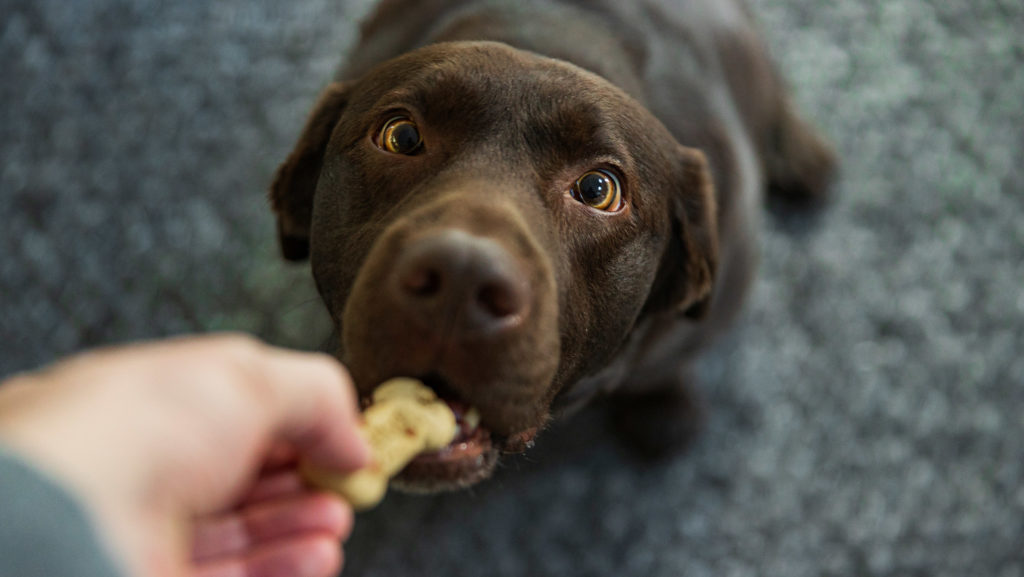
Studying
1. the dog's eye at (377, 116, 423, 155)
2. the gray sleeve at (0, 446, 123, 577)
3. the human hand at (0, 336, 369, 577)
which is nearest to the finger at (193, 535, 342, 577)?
the human hand at (0, 336, 369, 577)

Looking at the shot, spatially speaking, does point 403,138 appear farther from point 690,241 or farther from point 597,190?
point 690,241

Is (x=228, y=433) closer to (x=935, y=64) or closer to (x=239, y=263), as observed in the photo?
(x=239, y=263)

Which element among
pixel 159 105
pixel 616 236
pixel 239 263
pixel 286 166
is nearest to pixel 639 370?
pixel 616 236

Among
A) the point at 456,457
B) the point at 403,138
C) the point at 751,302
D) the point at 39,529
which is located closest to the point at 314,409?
the point at 39,529

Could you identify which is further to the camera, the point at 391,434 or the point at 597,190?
the point at 597,190

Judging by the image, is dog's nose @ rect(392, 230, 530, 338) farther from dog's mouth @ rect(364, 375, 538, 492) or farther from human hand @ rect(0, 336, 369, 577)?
human hand @ rect(0, 336, 369, 577)
